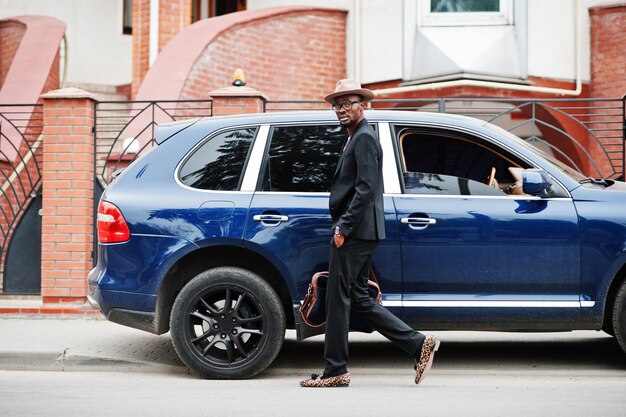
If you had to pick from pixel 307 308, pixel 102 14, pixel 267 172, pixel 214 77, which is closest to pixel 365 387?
pixel 307 308

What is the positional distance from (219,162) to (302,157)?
24.4 inches

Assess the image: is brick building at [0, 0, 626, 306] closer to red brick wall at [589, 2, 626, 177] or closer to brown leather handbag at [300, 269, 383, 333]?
red brick wall at [589, 2, 626, 177]

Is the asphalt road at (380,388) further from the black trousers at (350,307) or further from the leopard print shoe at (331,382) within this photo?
the black trousers at (350,307)

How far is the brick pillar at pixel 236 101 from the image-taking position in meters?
10.2

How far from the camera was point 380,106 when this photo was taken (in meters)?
14.5

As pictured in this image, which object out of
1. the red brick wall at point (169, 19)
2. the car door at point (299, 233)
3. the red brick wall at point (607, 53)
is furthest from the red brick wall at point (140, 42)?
the car door at point (299, 233)

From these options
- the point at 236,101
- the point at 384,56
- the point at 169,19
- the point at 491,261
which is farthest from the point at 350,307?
the point at 169,19

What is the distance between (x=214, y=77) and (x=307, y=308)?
23.7 feet

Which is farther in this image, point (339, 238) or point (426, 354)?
point (426, 354)

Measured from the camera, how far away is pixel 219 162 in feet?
22.9

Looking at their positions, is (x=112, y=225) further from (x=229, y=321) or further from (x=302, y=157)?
(x=302, y=157)

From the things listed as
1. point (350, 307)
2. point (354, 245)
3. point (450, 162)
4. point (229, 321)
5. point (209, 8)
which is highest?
point (209, 8)

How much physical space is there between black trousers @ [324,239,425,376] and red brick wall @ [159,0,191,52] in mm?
9858

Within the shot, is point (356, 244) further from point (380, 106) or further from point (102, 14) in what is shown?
point (102, 14)
